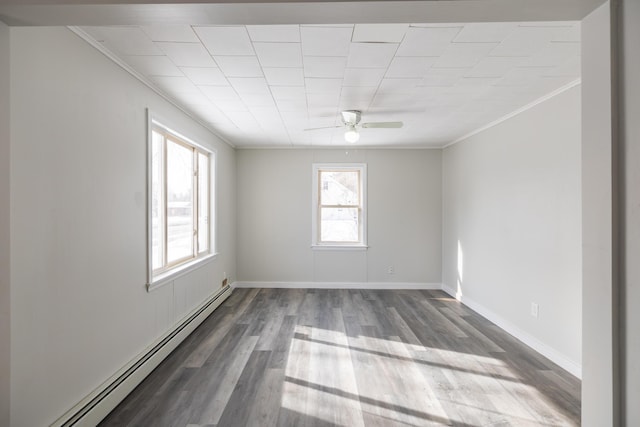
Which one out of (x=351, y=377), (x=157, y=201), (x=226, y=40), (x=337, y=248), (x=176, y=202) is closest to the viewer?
(x=226, y=40)

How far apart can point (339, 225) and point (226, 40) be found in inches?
165

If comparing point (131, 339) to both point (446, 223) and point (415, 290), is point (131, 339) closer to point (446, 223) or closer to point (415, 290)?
point (415, 290)

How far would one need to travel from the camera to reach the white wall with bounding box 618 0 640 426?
113 cm

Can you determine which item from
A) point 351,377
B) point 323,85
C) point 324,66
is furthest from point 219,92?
point 351,377

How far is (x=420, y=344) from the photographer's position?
345cm

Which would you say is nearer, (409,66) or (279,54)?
(279,54)

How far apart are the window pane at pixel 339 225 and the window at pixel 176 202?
80.7 inches

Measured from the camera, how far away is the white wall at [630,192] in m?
1.13

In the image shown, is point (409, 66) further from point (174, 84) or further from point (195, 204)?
point (195, 204)

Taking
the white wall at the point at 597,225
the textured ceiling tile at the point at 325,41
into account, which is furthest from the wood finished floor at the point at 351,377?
the textured ceiling tile at the point at 325,41

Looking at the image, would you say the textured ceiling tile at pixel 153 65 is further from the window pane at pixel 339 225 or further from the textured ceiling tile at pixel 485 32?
the window pane at pixel 339 225

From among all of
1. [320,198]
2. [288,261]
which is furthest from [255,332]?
[320,198]

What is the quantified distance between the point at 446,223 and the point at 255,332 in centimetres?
360

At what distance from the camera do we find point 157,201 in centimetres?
319
